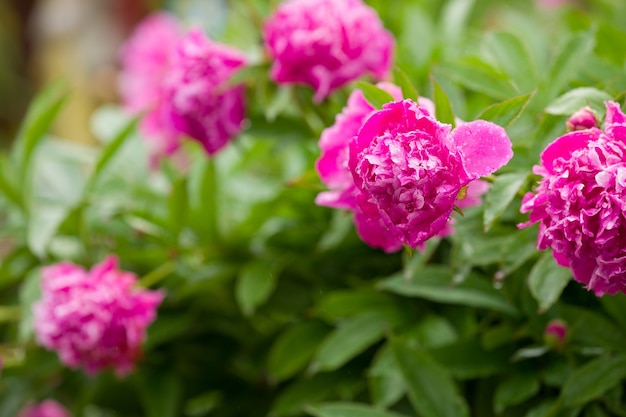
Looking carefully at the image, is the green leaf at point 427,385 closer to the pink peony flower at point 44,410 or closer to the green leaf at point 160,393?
the green leaf at point 160,393

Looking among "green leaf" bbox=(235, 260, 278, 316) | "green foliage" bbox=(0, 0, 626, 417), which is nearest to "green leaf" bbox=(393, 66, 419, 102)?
"green foliage" bbox=(0, 0, 626, 417)

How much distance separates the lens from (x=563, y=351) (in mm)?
527

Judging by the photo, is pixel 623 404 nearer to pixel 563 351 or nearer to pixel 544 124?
pixel 563 351

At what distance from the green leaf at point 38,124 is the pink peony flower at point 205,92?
14 cm

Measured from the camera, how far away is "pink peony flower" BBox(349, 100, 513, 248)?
0.36 metres

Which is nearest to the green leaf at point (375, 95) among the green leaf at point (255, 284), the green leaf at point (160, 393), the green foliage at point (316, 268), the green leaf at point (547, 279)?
the green foliage at point (316, 268)

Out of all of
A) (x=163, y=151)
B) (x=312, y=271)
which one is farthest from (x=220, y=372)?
(x=163, y=151)

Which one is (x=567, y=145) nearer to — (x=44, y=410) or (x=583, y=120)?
(x=583, y=120)

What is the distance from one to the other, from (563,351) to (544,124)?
15 centimetres

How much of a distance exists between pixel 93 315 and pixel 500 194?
1.10ft

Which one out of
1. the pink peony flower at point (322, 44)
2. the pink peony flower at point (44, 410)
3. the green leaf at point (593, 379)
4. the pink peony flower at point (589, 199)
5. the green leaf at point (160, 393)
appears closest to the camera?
the pink peony flower at point (589, 199)

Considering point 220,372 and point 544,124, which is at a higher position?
point 544,124

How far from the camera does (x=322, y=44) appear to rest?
23.0 inches

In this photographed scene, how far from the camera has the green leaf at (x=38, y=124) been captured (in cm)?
73
